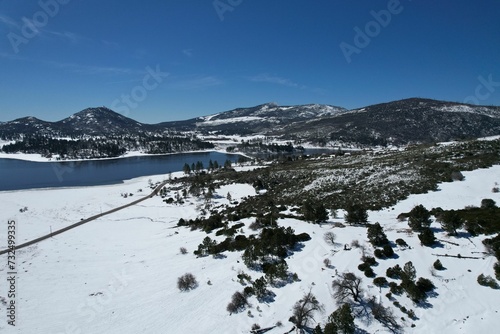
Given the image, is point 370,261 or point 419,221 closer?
point 370,261

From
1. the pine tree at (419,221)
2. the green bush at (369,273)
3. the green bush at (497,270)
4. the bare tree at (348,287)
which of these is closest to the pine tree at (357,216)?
the pine tree at (419,221)

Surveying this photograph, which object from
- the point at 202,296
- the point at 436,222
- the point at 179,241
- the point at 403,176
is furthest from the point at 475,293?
the point at 403,176

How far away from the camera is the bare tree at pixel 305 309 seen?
18.2 meters

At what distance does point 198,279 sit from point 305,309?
424 inches

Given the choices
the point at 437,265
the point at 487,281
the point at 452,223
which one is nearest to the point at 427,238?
the point at 452,223

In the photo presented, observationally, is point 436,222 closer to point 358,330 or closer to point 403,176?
point 358,330

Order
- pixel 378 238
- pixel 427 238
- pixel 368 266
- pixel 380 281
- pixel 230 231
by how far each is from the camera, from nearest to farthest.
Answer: pixel 380 281 → pixel 368 266 → pixel 427 238 → pixel 378 238 → pixel 230 231

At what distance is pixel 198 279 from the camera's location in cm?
2566

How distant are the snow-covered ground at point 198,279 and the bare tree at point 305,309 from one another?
1.80 ft

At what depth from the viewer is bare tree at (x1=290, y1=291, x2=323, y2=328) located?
18.2 metres

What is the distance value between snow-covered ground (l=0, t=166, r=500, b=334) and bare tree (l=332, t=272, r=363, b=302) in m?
0.68

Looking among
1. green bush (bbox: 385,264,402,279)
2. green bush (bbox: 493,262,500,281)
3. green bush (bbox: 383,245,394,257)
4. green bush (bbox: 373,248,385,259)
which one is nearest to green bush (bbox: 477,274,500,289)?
green bush (bbox: 493,262,500,281)

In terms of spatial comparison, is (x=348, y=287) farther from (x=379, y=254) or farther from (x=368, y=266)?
(x=379, y=254)

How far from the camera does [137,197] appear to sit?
259 feet
